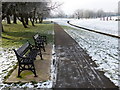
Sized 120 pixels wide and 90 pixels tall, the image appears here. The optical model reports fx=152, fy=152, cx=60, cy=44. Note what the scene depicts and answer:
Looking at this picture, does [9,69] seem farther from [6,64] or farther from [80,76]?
[80,76]

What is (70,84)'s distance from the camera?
436 centimetres

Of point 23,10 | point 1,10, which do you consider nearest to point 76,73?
point 1,10

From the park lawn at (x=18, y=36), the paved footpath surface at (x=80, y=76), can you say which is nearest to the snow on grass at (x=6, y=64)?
the paved footpath surface at (x=80, y=76)

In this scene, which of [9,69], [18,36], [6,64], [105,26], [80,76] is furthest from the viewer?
[105,26]

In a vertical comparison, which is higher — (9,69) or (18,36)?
(18,36)

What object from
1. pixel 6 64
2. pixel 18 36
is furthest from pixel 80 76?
pixel 18 36

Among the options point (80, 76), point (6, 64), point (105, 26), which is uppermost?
point (105, 26)

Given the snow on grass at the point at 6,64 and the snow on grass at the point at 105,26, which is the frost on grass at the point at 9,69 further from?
the snow on grass at the point at 105,26

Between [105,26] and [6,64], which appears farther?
[105,26]

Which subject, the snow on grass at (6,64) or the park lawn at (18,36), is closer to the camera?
the snow on grass at (6,64)

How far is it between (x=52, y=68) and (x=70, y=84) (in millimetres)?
1424

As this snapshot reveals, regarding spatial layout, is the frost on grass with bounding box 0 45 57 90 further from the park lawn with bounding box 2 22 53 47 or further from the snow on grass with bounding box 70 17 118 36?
the snow on grass with bounding box 70 17 118 36

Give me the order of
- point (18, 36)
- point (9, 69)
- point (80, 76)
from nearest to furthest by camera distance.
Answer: point (80, 76)
point (9, 69)
point (18, 36)

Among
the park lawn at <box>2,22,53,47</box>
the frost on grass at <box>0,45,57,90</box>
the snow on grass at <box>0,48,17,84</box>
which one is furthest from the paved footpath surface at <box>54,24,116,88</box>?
the park lawn at <box>2,22,53,47</box>
